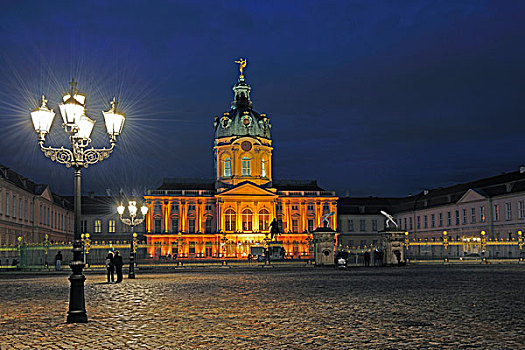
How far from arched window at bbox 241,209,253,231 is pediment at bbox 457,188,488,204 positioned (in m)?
28.1

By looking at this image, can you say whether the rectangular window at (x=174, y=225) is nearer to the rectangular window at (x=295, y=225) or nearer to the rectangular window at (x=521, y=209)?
the rectangular window at (x=295, y=225)

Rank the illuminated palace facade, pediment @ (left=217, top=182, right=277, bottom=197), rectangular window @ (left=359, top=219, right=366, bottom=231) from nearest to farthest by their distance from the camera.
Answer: pediment @ (left=217, top=182, right=277, bottom=197)
the illuminated palace facade
rectangular window @ (left=359, top=219, right=366, bottom=231)

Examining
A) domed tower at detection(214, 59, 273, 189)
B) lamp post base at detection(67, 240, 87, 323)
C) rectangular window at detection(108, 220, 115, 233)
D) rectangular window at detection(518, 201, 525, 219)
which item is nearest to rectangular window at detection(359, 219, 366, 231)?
domed tower at detection(214, 59, 273, 189)

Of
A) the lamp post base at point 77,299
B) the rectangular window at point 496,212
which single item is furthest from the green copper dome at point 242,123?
the lamp post base at point 77,299

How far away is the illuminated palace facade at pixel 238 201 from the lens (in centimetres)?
8406

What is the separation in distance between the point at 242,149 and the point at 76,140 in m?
74.0

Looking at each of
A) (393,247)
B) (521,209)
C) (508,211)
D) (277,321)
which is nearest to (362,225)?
(508,211)

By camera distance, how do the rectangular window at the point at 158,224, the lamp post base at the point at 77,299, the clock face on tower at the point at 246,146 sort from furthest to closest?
the clock face on tower at the point at 246,146 < the rectangular window at the point at 158,224 < the lamp post base at the point at 77,299

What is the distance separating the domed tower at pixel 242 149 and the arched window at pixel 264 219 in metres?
4.49

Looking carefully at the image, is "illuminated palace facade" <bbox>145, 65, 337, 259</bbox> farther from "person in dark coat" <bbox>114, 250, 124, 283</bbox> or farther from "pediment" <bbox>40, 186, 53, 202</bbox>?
"person in dark coat" <bbox>114, 250, 124, 283</bbox>

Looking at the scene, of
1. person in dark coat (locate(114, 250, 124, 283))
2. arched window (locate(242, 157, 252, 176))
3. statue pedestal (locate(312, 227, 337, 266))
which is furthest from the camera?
arched window (locate(242, 157, 252, 176))

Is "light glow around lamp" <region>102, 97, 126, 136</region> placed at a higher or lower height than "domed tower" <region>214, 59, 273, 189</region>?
lower

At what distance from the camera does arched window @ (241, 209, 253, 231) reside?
84.6 metres

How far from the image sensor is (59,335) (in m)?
10.1
